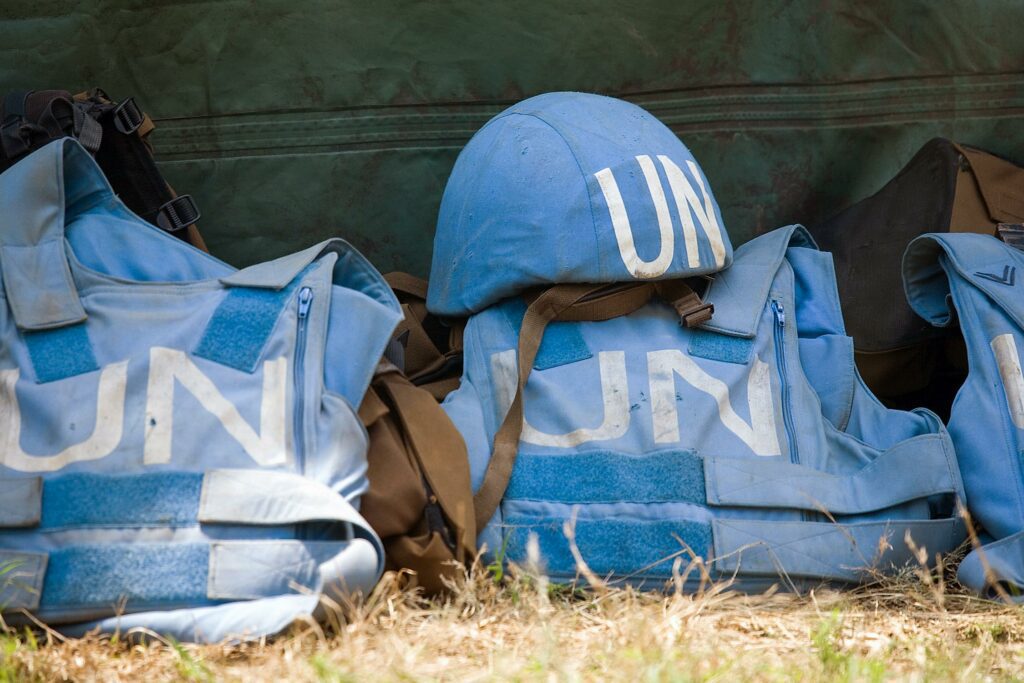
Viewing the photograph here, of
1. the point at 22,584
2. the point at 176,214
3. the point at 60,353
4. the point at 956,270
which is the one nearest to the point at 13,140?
the point at 176,214

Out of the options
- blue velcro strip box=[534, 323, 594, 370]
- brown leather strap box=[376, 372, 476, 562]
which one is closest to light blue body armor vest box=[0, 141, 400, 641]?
brown leather strap box=[376, 372, 476, 562]

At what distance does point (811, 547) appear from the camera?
220 centimetres

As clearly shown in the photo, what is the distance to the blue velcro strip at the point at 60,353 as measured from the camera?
6.71ft

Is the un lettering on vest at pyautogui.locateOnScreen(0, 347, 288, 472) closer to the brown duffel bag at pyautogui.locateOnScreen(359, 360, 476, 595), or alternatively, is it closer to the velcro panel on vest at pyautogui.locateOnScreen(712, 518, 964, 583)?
the brown duffel bag at pyautogui.locateOnScreen(359, 360, 476, 595)

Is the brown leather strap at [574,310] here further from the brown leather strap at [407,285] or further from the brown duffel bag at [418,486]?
the brown leather strap at [407,285]

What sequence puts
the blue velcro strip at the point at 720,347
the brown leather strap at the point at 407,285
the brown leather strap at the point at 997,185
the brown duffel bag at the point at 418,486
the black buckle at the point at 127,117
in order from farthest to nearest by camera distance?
the brown leather strap at the point at 997,185
the brown leather strap at the point at 407,285
the black buckle at the point at 127,117
the blue velcro strip at the point at 720,347
the brown duffel bag at the point at 418,486

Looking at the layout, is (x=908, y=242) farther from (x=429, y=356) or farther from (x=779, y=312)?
(x=429, y=356)

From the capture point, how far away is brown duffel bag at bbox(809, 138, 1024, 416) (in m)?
2.79

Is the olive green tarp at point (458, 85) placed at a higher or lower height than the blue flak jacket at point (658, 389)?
higher

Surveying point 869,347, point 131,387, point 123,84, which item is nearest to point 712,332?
point 869,347

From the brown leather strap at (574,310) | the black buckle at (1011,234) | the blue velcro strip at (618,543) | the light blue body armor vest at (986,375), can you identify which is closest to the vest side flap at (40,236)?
the brown leather strap at (574,310)

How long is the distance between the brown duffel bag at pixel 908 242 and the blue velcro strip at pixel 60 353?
68.5 inches

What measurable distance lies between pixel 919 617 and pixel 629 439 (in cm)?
62

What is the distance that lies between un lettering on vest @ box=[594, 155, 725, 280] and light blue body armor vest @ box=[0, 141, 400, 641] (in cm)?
50
